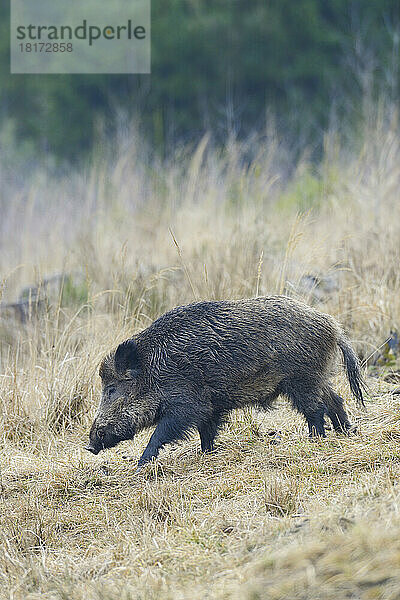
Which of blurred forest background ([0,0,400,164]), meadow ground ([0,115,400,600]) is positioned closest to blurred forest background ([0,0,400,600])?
meadow ground ([0,115,400,600])

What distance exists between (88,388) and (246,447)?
1.42 metres

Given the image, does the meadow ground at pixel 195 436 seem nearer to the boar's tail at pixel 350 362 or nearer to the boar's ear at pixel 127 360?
the boar's tail at pixel 350 362

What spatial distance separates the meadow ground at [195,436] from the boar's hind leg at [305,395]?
18 centimetres

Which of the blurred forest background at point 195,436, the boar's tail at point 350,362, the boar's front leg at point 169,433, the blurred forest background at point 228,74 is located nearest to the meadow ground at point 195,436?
the blurred forest background at point 195,436

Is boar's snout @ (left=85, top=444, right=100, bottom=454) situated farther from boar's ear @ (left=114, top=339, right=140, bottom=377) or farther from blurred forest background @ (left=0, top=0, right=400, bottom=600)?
boar's ear @ (left=114, top=339, right=140, bottom=377)

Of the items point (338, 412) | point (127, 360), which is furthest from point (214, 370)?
point (338, 412)

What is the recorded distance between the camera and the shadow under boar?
14.9 ft

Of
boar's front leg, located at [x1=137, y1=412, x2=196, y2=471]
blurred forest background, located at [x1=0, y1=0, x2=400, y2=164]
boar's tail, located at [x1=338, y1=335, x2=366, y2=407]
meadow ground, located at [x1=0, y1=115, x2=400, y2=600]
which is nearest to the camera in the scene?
meadow ground, located at [x1=0, y1=115, x2=400, y2=600]

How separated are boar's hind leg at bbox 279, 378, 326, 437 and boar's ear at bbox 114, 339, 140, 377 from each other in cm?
82

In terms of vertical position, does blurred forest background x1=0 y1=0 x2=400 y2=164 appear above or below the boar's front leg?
above

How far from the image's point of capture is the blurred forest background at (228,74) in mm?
19000

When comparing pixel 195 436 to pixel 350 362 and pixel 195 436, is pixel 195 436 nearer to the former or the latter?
pixel 195 436

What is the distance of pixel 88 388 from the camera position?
5672 millimetres

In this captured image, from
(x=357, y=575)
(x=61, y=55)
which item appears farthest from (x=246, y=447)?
(x=61, y=55)
